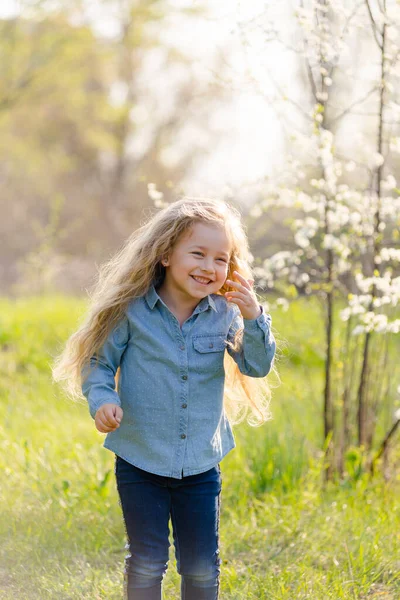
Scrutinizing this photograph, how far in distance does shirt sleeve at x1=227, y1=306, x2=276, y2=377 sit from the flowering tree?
79cm

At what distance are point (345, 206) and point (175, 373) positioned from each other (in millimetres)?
1814

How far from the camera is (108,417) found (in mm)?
1941

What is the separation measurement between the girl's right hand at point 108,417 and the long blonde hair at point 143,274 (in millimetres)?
234

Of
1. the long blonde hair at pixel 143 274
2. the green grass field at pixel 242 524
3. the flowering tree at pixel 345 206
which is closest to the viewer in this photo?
the long blonde hair at pixel 143 274

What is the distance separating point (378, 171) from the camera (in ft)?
11.2

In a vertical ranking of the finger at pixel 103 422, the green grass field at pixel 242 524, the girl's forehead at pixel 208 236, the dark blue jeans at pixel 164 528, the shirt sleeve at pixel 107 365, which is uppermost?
the girl's forehead at pixel 208 236

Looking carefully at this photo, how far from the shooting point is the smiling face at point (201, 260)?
2111 millimetres

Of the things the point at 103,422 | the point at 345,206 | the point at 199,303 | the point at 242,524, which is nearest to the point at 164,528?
the point at 103,422

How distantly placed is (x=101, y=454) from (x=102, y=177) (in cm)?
1468

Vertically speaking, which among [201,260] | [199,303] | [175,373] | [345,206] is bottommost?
[175,373]

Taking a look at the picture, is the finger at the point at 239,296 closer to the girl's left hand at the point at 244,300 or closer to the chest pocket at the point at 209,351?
the girl's left hand at the point at 244,300

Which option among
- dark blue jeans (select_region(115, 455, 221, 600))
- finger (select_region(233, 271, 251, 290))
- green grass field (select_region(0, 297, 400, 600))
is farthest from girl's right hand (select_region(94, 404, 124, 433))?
green grass field (select_region(0, 297, 400, 600))

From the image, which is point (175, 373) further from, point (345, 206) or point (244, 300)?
point (345, 206)

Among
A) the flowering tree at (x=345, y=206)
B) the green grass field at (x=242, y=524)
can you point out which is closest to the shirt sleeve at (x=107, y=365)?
the green grass field at (x=242, y=524)
